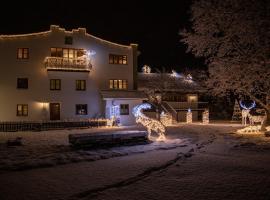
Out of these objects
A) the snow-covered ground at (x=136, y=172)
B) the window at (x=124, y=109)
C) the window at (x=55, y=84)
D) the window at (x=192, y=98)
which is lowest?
the snow-covered ground at (x=136, y=172)

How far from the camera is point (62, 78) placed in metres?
30.6

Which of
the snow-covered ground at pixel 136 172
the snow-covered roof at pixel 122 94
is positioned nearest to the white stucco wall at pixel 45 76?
the snow-covered roof at pixel 122 94

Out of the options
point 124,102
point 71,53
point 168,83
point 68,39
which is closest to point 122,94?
point 124,102

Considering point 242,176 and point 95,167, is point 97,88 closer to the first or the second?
point 95,167

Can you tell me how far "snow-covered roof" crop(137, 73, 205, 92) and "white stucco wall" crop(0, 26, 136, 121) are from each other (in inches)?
277

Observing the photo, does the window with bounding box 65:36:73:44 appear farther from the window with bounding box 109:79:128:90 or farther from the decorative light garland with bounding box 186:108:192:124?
the decorative light garland with bounding box 186:108:192:124

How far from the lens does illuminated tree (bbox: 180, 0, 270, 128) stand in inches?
746

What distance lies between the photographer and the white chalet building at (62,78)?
2894cm

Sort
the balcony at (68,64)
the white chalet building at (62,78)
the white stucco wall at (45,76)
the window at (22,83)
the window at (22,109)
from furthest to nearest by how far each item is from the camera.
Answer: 1. the balcony at (68,64)
2. the window at (22,83)
3. the window at (22,109)
4. the white chalet building at (62,78)
5. the white stucco wall at (45,76)

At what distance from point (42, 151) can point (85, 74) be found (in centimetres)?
1798

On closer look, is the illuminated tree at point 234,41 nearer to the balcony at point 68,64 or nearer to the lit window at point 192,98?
the balcony at point 68,64

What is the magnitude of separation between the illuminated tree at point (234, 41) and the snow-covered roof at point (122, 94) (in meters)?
10.3

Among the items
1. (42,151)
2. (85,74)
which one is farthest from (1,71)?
(42,151)

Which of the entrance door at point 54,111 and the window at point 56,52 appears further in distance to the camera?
the window at point 56,52
